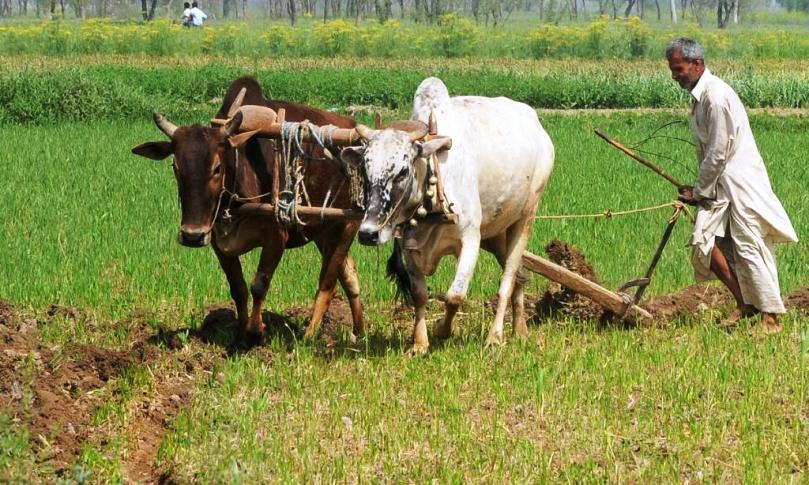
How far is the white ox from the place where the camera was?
21.3 feet

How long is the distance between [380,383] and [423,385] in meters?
0.23

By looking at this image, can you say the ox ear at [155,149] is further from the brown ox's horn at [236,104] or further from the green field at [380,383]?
the green field at [380,383]

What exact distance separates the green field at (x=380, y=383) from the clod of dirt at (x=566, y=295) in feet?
0.45

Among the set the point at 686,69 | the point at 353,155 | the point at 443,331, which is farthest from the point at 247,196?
the point at 686,69

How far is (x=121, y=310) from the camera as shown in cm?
839

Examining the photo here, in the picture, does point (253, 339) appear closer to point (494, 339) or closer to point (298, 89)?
point (494, 339)

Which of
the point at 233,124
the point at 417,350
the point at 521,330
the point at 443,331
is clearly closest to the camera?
the point at 233,124

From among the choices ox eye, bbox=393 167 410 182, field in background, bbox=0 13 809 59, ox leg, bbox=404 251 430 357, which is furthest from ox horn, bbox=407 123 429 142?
field in background, bbox=0 13 809 59

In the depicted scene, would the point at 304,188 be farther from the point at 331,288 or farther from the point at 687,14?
the point at 687,14

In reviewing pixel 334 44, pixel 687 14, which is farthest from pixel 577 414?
pixel 687 14

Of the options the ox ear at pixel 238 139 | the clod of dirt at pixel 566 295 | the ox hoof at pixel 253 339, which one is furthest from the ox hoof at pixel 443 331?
the ox ear at pixel 238 139

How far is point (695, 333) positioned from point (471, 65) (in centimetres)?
2728

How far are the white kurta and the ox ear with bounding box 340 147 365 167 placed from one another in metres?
2.13

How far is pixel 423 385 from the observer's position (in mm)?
6395
